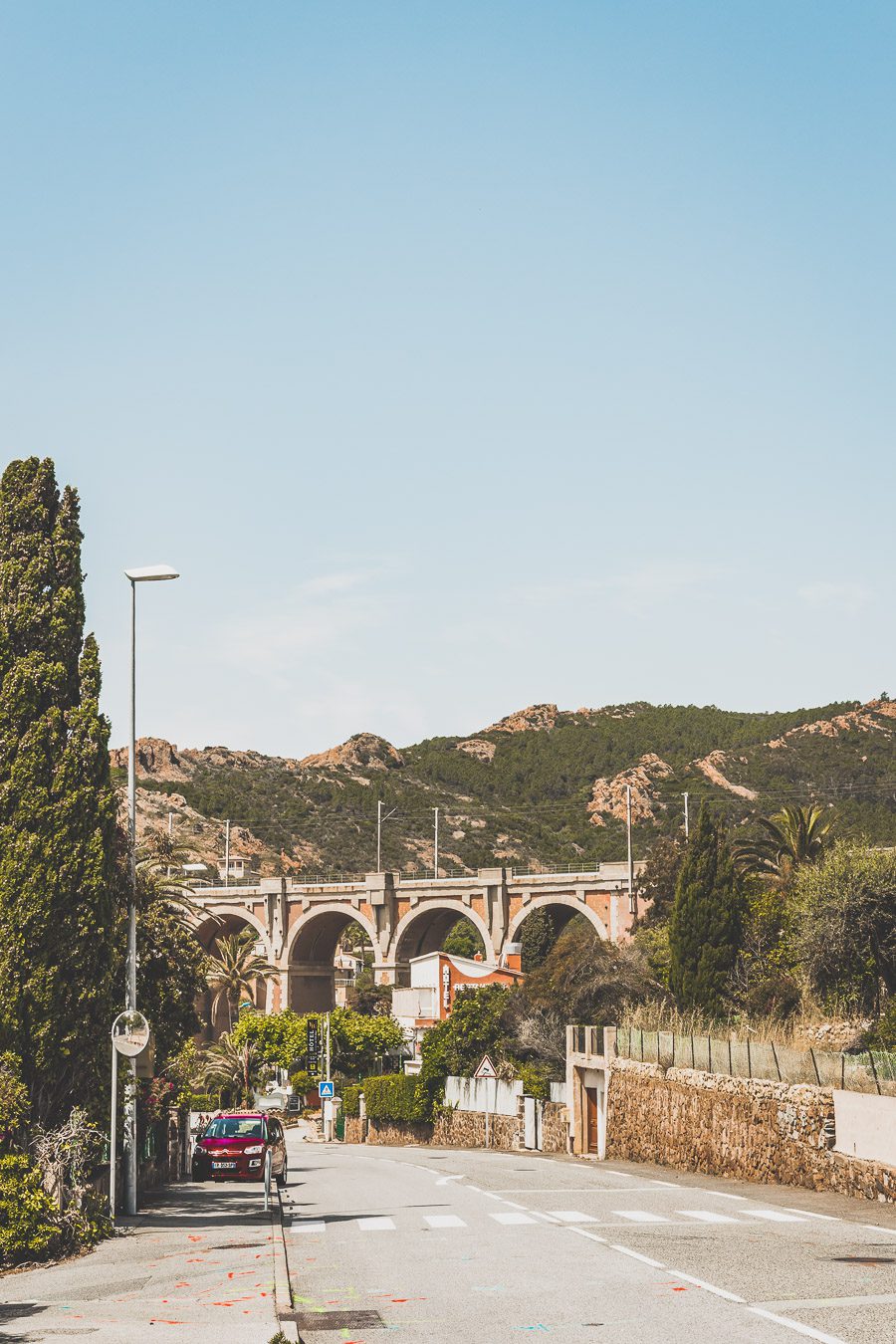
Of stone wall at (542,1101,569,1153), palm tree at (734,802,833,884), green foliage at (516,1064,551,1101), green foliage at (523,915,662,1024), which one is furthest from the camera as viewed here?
palm tree at (734,802,833,884)

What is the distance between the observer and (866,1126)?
22.1 m

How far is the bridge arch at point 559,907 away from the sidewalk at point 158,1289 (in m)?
82.3

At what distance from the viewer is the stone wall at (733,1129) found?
23.6m

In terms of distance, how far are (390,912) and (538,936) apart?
13.8 meters

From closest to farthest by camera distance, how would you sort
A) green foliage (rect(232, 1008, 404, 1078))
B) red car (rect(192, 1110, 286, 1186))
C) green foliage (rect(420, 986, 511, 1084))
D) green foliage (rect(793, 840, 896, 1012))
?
1. red car (rect(192, 1110, 286, 1186))
2. green foliage (rect(793, 840, 896, 1012))
3. green foliage (rect(420, 986, 511, 1084))
4. green foliage (rect(232, 1008, 404, 1078))

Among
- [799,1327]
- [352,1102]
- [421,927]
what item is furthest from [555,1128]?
[421,927]

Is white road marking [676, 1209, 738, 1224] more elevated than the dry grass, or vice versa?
the dry grass

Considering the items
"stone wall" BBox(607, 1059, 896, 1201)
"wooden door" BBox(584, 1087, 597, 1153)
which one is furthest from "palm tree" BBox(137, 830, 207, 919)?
"wooden door" BBox(584, 1087, 597, 1153)

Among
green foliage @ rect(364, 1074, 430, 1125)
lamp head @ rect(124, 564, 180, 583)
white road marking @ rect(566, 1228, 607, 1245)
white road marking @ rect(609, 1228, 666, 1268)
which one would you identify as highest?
A: lamp head @ rect(124, 564, 180, 583)

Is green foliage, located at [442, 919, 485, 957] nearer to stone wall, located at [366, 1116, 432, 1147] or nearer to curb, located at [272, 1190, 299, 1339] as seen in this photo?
stone wall, located at [366, 1116, 432, 1147]

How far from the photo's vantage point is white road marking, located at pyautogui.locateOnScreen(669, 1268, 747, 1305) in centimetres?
1187

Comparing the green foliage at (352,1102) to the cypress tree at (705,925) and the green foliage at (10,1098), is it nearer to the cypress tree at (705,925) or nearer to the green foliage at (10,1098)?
the cypress tree at (705,925)

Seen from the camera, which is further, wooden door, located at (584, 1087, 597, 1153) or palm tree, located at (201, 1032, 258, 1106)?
palm tree, located at (201, 1032, 258, 1106)

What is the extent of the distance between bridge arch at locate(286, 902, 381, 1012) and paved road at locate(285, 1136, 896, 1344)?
295 feet
